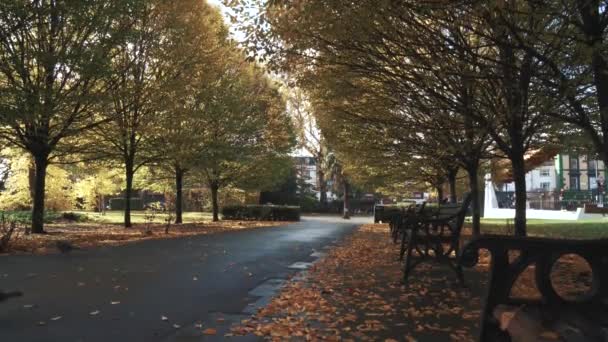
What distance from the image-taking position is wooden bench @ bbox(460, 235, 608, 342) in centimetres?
347

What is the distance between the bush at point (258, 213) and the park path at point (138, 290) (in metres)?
19.3

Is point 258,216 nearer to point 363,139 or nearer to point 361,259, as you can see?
point 363,139

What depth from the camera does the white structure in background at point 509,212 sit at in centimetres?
3121

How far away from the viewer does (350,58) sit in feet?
28.3

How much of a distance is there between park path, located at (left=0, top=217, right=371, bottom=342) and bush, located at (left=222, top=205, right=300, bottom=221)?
1934 centimetres

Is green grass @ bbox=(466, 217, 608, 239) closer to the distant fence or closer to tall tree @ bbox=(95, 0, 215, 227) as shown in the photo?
tall tree @ bbox=(95, 0, 215, 227)

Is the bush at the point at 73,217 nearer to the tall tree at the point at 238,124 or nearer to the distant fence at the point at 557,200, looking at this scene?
the tall tree at the point at 238,124

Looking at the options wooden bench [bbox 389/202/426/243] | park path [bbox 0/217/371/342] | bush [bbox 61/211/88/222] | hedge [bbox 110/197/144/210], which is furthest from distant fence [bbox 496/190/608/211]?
park path [bbox 0/217/371/342]

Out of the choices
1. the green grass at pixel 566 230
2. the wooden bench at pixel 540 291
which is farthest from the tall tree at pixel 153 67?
the wooden bench at pixel 540 291

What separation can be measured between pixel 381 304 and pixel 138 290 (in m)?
2.99

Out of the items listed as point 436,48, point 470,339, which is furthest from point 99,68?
point 470,339

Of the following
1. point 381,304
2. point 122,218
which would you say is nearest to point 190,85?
point 122,218

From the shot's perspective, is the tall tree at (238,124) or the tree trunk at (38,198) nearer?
the tree trunk at (38,198)

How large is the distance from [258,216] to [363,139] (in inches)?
656
